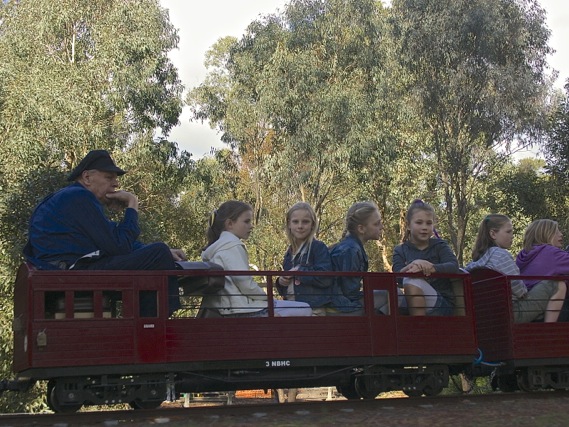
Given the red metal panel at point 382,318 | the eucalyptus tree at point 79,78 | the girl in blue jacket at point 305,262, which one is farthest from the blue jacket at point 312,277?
the eucalyptus tree at point 79,78

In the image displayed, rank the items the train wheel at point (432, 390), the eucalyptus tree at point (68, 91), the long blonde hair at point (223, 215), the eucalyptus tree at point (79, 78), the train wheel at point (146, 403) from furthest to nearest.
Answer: the eucalyptus tree at point (79, 78) → the eucalyptus tree at point (68, 91) → the train wheel at point (432, 390) → the long blonde hair at point (223, 215) → the train wheel at point (146, 403)

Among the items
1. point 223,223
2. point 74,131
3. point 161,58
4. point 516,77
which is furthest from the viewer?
point 516,77

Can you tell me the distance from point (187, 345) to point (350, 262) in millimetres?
2115

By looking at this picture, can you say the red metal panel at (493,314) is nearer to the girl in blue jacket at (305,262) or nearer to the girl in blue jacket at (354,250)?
the girl in blue jacket at (354,250)

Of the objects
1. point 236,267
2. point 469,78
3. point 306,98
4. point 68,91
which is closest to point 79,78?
point 68,91

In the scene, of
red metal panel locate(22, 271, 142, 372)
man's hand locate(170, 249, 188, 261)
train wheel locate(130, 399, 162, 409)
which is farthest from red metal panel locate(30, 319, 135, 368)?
man's hand locate(170, 249, 188, 261)

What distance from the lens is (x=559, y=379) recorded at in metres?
9.80

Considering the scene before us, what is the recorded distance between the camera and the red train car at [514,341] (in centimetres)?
934

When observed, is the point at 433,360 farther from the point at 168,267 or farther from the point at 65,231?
the point at 65,231

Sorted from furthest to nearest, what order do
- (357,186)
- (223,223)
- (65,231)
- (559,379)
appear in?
1. (357,186)
2. (559,379)
3. (223,223)
4. (65,231)

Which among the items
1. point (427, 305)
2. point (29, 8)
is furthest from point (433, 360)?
point (29, 8)

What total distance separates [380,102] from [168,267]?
32629mm

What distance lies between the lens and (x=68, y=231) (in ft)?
25.1

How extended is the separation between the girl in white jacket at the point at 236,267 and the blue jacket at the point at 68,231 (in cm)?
110
